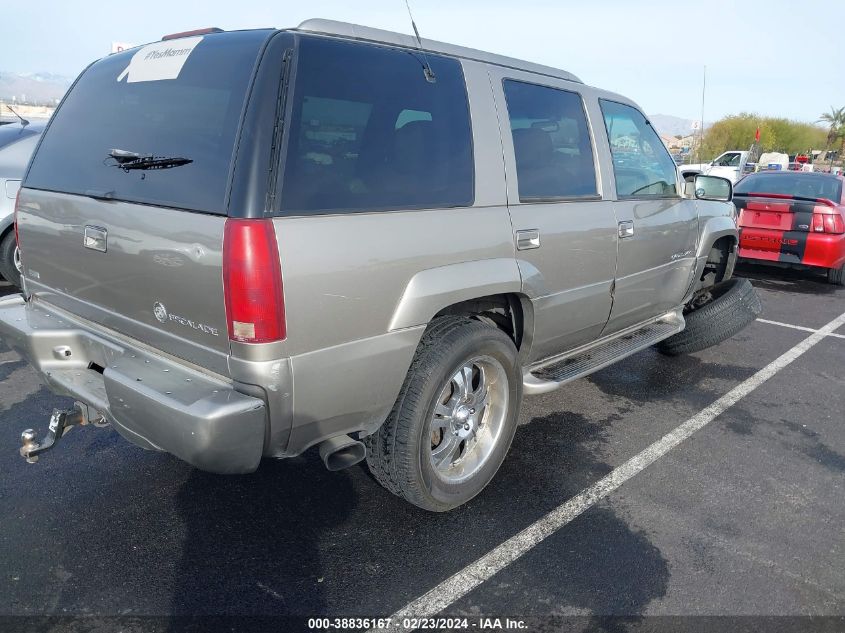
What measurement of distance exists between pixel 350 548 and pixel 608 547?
43.6 inches

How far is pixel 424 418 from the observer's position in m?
2.69

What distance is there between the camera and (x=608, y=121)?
12.6 feet

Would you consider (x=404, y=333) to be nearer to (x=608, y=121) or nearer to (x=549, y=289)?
(x=549, y=289)

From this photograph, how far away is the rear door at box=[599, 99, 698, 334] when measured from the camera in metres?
3.82

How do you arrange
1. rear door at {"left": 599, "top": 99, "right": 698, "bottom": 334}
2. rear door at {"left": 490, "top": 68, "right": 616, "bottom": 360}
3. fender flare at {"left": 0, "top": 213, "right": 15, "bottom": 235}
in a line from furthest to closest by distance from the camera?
1. fender flare at {"left": 0, "top": 213, "right": 15, "bottom": 235}
2. rear door at {"left": 599, "top": 99, "right": 698, "bottom": 334}
3. rear door at {"left": 490, "top": 68, "right": 616, "bottom": 360}

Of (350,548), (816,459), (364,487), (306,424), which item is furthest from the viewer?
(816,459)

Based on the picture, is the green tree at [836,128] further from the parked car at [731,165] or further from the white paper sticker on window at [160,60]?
the white paper sticker on window at [160,60]

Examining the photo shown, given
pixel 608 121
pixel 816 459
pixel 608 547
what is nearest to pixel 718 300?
pixel 816 459

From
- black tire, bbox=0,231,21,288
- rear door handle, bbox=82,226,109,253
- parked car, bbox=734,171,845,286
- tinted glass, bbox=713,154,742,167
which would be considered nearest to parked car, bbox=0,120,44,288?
black tire, bbox=0,231,21,288

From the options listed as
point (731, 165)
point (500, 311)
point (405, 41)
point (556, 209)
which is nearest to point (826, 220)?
point (556, 209)

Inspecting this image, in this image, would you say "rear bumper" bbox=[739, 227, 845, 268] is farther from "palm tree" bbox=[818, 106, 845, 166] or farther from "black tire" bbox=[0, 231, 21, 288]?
"palm tree" bbox=[818, 106, 845, 166]

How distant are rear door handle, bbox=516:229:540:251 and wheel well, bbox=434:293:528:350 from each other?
0.25m

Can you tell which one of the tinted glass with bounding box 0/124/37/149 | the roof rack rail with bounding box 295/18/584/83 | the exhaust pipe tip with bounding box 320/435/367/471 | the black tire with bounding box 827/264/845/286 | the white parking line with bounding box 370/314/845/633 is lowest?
the black tire with bounding box 827/264/845/286

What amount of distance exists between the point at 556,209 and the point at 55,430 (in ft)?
8.21
